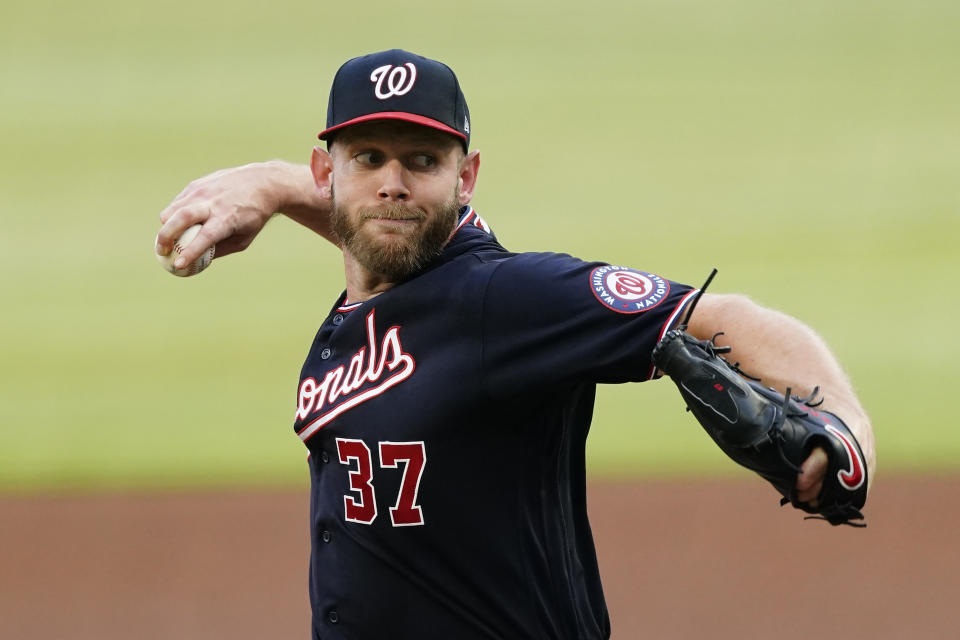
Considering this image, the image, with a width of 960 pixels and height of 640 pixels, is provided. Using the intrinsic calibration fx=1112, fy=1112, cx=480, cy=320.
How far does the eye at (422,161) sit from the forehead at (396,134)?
0.07 feet

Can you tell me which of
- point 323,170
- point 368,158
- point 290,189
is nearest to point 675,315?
point 368,158

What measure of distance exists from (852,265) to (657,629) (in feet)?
10.6

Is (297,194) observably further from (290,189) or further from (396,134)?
(396,134)

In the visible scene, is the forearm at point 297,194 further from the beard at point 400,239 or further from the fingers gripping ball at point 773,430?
the fingers gripping ball at point 773,430

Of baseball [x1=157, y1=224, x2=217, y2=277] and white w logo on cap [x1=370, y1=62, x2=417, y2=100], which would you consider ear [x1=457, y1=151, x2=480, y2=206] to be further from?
baseball [x1=157, y1=224, x2=217, y2=277]

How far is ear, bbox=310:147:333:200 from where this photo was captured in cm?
197

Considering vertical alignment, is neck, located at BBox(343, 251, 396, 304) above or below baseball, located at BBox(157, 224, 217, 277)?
below

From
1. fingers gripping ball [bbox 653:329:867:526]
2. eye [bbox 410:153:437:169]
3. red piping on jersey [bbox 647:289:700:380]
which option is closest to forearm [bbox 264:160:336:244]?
eye [bbox 410:153:437:169]

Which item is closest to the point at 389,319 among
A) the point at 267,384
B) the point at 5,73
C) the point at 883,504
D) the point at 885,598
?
the point at 885,598

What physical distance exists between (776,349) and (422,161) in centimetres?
68

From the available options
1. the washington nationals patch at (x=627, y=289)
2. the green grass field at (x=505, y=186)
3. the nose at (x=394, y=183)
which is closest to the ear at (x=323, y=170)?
the nose at (x=394, y=183)

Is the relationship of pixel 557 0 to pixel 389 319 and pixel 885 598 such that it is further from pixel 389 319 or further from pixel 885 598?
pixel 389 319

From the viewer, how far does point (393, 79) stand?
5.90 feet

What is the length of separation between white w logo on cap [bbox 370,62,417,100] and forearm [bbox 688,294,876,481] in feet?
1.99
